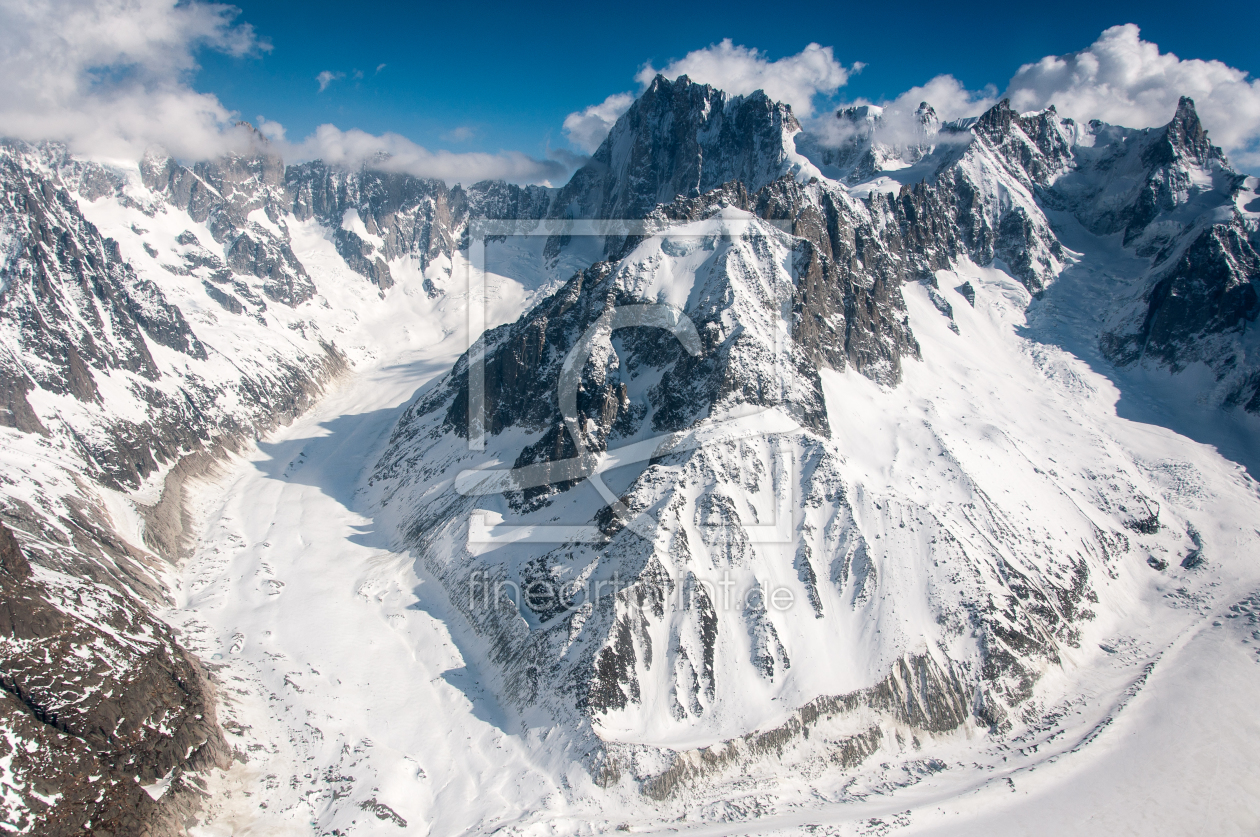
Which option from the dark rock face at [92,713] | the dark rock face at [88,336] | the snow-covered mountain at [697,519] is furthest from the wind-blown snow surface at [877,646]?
the dark rock face at [88,336]

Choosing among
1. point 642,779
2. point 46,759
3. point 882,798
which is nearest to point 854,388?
point 882,798

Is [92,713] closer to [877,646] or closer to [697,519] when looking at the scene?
[697,519]

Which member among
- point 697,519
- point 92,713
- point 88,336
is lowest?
point 92,713

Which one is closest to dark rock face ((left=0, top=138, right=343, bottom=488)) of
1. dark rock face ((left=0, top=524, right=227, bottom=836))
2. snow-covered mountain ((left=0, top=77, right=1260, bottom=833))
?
snow-covered mountain ((left=0, top=77, right=1260, bottom=833))

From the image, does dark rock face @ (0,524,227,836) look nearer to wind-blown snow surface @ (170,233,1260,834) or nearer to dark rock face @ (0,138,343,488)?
wind-blown snow surface @ (170,233,1260,834)

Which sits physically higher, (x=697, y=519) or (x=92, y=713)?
(x=697, y=519)

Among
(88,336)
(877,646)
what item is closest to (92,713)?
(877,646)

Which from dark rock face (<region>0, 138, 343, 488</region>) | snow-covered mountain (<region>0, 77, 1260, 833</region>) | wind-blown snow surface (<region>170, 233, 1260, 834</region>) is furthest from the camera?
dark rock face (<region>0, 138, 343, 488</region>)
